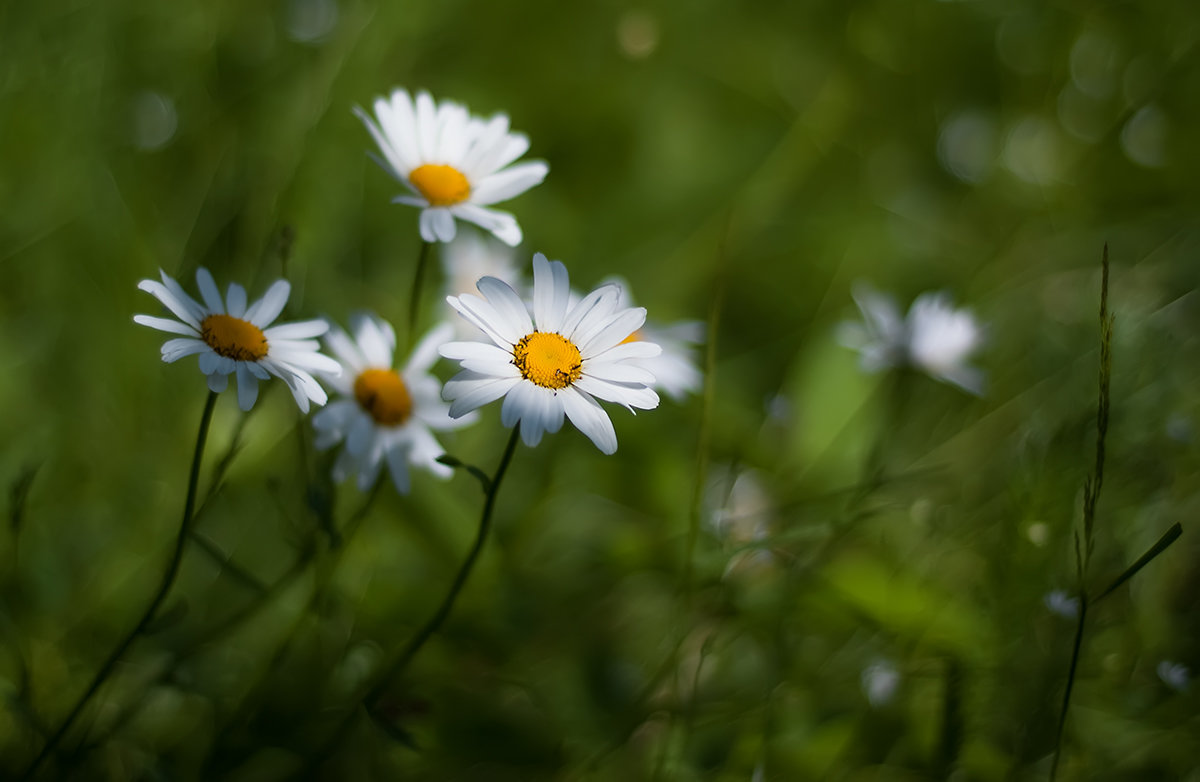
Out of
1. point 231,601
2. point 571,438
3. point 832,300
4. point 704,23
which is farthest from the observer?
point 704,23

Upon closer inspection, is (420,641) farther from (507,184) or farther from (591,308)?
(507,184)

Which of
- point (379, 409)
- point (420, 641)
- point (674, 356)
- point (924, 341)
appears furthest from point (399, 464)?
point (924, 341)

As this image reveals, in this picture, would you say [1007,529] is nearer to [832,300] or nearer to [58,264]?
[832,300]

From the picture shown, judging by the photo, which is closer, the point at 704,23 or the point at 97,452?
the point at 97,452

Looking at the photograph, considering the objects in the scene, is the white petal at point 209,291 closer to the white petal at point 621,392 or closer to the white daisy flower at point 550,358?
the white daisy flower at point 550,358

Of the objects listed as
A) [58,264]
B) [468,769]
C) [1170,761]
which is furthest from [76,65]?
[1170,761]

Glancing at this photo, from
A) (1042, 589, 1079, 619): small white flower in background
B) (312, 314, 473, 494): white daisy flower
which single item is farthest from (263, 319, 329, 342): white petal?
(1042, 589, 1079, 619): small white flower in background
